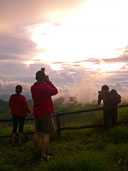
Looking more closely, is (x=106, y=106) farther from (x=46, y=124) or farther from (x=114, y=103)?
(x=46, y=124)

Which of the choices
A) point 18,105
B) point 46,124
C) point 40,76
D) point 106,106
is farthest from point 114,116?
point 40,76

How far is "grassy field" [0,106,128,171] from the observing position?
351 centimetres

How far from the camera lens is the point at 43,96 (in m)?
4.91

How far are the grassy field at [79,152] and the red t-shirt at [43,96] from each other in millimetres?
1151

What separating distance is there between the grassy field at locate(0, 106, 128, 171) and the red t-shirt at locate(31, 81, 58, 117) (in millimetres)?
1151

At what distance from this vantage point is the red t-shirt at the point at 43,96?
4.87m

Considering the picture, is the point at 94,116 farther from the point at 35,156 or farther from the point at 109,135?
the point at 35,156

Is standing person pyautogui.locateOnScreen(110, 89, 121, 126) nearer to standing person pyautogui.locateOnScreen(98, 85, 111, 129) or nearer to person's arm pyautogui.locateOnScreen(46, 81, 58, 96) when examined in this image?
standing person pyautogui.locateOnScreen(98, 85, 111, 129)

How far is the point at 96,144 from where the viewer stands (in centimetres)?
636

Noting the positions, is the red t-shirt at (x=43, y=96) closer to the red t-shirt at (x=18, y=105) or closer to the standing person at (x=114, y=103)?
the red t-shirt at (x=18, y=105)

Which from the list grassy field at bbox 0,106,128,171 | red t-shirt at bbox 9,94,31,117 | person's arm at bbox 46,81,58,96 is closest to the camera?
grassy field at bbox 0,106,128,171

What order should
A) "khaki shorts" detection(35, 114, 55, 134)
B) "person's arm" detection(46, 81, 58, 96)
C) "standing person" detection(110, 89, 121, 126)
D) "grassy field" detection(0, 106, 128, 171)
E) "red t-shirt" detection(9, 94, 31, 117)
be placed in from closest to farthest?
"grassy field" detection(0, 106, 128, 171) → "person's arm" detection(46, 81, 58, 96) → "khaki shorts" detection(35, 114, 55, 134) → "red t-shirt" detection(9, 94, 31, 117) → "standing person" detection(110, 89, 121, 126)

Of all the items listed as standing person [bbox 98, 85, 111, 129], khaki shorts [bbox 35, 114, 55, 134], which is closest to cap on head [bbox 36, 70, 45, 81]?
khaki shorts [bbox 35, 114, 55, 134]

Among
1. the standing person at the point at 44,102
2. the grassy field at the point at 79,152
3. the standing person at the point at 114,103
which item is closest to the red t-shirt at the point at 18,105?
the grassy field at the point at 79,152
